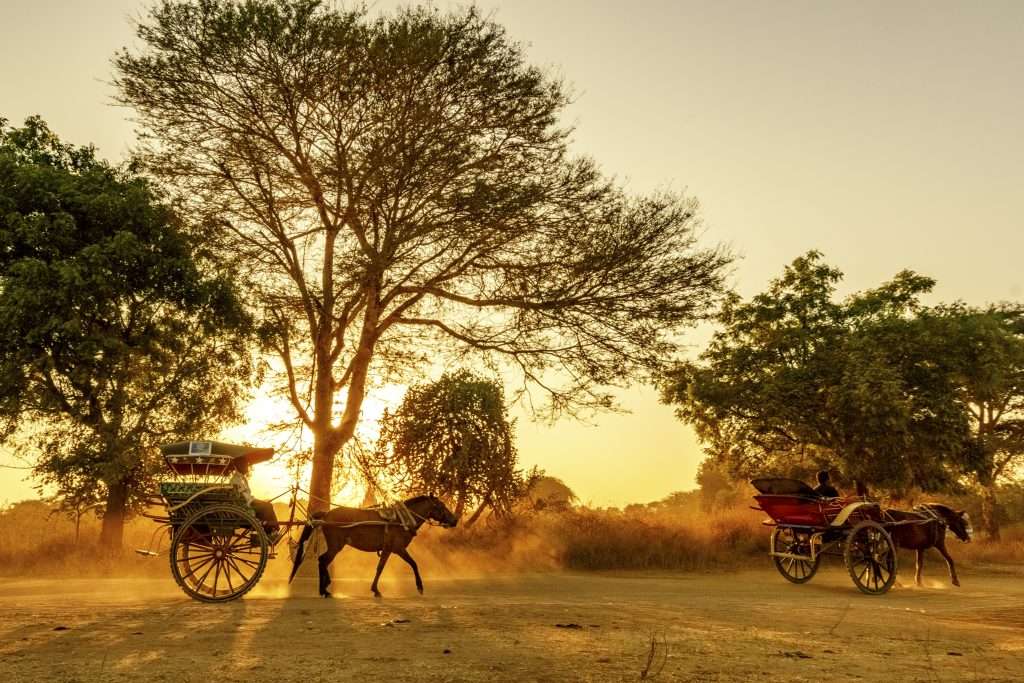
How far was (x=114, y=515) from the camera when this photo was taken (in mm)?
22172

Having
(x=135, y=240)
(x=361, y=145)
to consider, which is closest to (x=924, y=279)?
(x=361, y=145)

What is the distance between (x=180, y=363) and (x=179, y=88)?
A: 23.1 feet

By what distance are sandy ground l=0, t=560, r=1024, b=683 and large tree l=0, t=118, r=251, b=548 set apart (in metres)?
6.38

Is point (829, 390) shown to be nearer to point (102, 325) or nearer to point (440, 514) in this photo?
point (440, 514)

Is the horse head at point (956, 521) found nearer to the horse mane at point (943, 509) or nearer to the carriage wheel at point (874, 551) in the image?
the horse mane at point (943, 509)

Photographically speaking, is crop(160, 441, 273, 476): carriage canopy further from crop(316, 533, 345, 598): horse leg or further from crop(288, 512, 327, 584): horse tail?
crop(316, 533, 345, 598): horse leg

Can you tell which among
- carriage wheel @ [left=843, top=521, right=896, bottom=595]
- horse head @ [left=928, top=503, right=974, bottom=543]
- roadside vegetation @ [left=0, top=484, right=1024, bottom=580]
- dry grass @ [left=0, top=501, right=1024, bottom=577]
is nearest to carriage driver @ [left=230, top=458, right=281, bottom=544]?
roadside vegetation @ [left=0, top=484, right=1024, bottom=580]

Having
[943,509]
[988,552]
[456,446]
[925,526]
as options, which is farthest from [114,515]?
[988,552]

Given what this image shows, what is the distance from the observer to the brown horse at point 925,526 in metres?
18.2

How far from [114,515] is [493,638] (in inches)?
656

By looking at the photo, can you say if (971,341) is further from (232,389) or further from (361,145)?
(232,389)

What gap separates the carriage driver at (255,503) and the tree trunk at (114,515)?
1032cm

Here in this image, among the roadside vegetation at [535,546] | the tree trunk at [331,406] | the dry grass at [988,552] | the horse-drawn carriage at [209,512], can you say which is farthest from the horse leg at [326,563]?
the dry grass at [988,552]

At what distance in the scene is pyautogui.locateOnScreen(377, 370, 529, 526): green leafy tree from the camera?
2636cm
